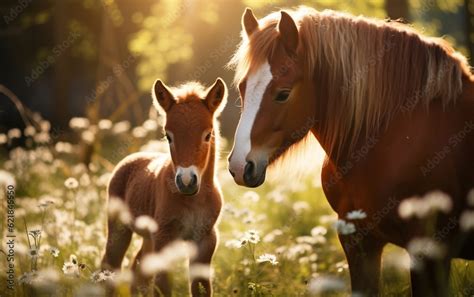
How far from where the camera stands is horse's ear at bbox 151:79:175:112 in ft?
→ 16.6

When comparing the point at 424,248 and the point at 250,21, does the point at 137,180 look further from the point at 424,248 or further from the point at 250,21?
the point at 424,248

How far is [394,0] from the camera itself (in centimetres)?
762

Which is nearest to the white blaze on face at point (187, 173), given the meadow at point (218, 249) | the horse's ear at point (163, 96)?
the meadow at point (218, 249)

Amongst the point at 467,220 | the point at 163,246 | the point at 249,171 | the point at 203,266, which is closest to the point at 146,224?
the point at 163,246

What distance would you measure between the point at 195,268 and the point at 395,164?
73.0 inches

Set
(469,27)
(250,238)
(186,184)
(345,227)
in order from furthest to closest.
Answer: (469,27), (186,184), (250,238), (345,227)

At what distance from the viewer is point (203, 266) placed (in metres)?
4.76

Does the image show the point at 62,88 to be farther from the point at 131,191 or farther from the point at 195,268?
the point at 195,268

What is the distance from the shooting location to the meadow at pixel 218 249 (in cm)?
437

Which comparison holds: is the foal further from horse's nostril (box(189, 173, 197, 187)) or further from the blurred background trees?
the blurred background trees

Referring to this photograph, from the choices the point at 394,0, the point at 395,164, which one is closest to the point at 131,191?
the point at 395,164

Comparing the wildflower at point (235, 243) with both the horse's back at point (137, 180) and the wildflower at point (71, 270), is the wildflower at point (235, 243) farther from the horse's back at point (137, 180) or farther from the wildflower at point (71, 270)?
the wildflower at point (71, 270)

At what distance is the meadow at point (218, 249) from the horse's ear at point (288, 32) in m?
1.05

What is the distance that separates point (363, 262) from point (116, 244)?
248 cm
